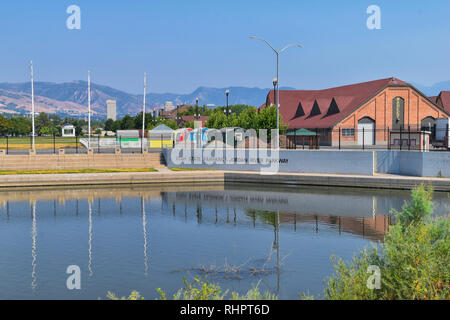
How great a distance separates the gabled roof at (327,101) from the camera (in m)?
70.9

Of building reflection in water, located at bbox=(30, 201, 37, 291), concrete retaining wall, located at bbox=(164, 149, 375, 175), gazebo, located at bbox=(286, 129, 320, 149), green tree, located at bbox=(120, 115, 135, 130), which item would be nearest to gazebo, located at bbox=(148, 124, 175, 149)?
concrete retaining wall, located at bbox=(164, 149, 375, 175)

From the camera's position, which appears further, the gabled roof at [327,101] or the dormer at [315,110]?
the dormer at [315,110]

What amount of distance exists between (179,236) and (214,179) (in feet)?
68.4

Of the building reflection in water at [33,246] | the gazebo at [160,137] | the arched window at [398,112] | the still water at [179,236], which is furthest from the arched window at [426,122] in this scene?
A: the building reflection in water at [33,246]

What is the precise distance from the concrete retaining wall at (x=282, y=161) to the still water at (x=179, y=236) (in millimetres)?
4411

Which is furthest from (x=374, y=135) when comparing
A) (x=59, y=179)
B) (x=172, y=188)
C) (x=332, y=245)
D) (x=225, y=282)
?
(x=225, y=282)

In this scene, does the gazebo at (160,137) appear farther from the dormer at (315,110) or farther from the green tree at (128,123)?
the green tree at (128,123)

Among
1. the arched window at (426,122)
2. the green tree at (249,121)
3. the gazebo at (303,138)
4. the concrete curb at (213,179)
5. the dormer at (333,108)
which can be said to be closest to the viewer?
the concrete curb at (213,179)

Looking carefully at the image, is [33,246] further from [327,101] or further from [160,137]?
Result: [327,101]

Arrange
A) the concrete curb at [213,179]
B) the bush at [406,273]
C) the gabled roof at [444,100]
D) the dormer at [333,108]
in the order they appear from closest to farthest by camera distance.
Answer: the bush at [406,273] → the concrete curb at [213,179] → the dormer at [333,108] → the gabled roof at [444,100]

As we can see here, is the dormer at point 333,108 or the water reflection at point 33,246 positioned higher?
the dormer at point 333,108

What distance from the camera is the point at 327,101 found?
80.2 metres

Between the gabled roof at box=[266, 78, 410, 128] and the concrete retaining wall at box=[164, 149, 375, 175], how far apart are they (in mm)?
25166

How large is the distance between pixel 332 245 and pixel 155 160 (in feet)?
111
